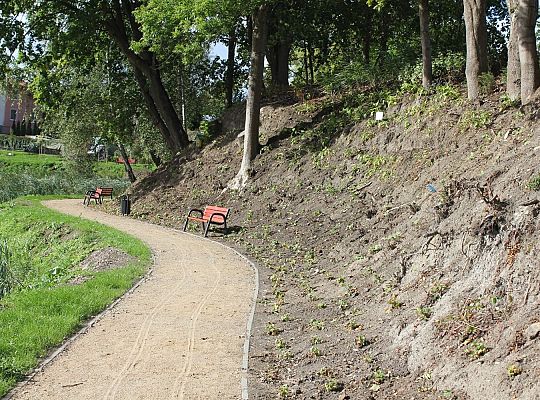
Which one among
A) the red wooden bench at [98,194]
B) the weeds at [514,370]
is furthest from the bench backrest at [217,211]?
the weeds at [514,370]

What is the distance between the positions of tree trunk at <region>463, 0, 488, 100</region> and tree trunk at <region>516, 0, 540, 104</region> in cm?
188

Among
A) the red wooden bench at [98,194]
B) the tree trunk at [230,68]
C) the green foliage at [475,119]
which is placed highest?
the tree trunk at [230,68]

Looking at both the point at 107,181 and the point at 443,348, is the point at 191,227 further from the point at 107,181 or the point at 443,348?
the point at 107,181

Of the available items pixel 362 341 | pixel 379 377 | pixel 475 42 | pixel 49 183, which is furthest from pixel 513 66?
pixel 49 183

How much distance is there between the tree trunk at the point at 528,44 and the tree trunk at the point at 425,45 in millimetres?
3834

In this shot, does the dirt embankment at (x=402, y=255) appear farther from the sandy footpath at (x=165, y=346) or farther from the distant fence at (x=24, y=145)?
the distant fence at (x=24, y=145)

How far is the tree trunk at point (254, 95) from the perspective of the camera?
19.2 m

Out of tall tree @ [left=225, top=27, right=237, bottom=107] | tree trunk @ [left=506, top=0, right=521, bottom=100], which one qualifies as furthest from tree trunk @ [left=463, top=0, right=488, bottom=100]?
tall tree @ [left=225, top=27, right=237, bottom=107]

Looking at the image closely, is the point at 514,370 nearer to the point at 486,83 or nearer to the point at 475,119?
the point at 475,119

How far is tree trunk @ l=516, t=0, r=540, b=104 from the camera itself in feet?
40.4

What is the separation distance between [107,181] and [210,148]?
60.5 feet

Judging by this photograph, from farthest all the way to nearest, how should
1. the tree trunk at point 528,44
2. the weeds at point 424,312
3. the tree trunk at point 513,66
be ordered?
the tree trunk at point 513,66
the tree trunk at point 528,44
the weeds at point 424,312

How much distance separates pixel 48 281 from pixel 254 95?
885 cm

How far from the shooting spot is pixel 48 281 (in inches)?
521
